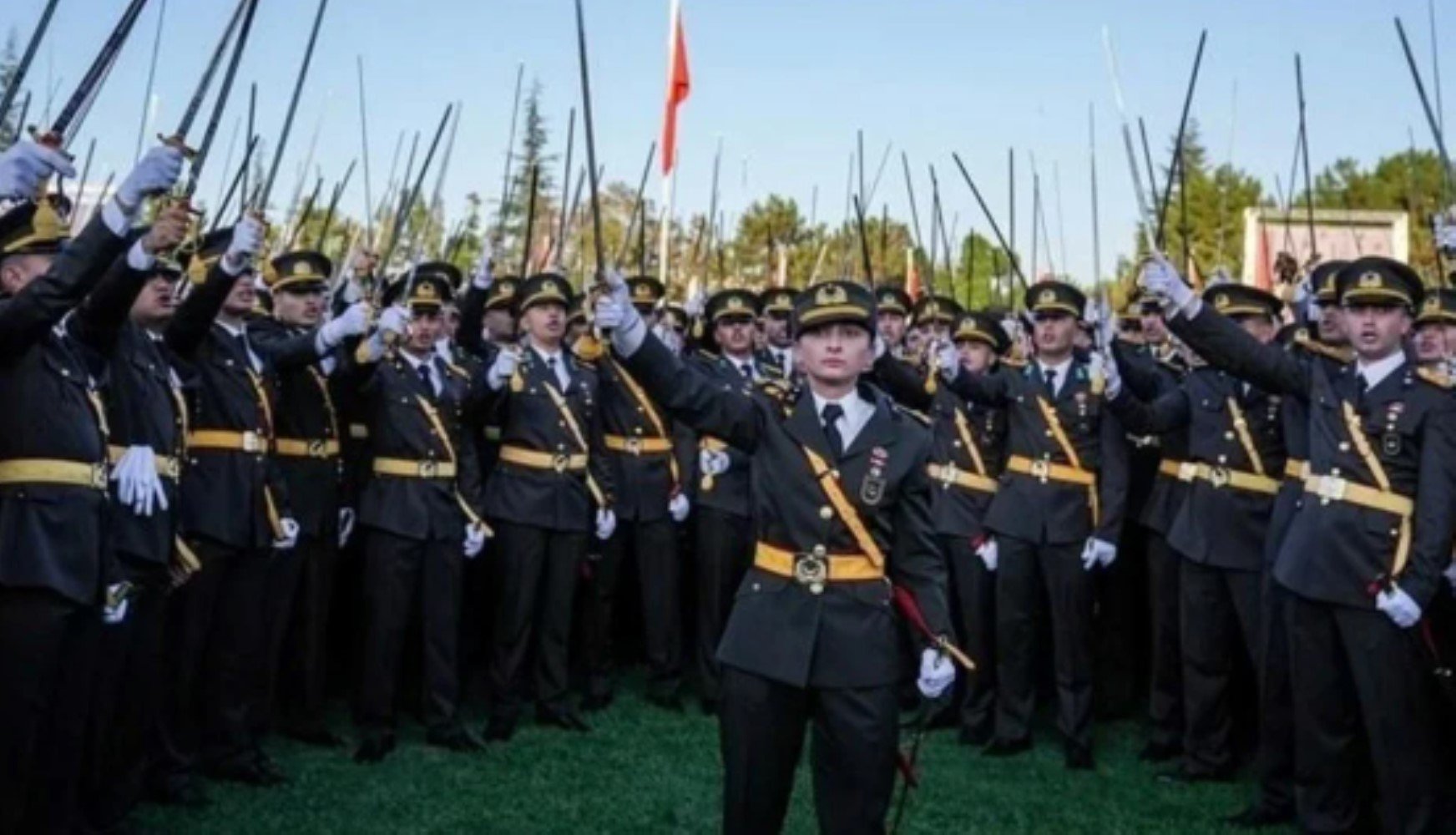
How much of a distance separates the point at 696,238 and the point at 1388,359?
979cm

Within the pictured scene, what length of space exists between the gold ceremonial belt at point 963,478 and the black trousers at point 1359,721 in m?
2.62

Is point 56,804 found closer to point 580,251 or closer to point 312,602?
point 312,602

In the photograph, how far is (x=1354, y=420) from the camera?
593cm

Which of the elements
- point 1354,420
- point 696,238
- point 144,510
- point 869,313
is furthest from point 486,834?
point 696,238

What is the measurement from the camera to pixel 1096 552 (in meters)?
7.85

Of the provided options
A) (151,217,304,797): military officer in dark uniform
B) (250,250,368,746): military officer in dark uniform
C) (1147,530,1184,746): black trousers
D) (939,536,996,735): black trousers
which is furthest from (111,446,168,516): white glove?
(1147,530,1184,746): black trousers

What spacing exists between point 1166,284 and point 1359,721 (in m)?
2.04

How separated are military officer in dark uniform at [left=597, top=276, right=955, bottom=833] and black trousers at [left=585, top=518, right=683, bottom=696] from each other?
4197mm

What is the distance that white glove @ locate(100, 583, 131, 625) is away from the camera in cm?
503

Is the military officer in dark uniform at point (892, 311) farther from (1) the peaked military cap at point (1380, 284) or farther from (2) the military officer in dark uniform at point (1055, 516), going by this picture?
(1) the peaked military cap at point (1380, 284)

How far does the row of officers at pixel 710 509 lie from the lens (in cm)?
464

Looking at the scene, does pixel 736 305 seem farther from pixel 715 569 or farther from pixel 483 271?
pixel 483 271

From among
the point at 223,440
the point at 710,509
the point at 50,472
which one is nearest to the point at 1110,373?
the point at 710,509

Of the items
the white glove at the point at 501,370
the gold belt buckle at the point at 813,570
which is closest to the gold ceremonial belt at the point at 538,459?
the white glove at the point at 501,370
